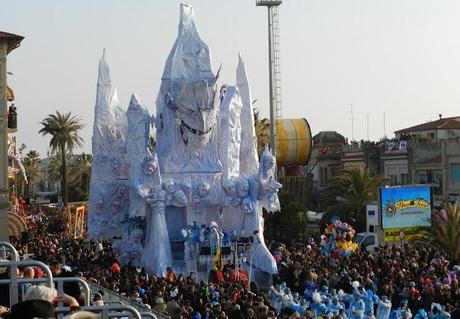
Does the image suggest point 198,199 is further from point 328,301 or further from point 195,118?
point 328,301

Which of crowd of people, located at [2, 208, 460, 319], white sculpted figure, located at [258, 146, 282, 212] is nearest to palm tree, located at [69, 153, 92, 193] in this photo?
white sculpted figure, located at [258, 146, 282, 212]

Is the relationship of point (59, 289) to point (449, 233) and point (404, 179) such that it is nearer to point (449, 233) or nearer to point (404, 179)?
point (449, 233)

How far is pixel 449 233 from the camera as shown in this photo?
3416cm

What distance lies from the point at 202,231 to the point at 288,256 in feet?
10.6

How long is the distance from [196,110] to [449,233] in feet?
32.5

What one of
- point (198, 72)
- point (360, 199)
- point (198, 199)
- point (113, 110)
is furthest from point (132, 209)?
point (360, 199)

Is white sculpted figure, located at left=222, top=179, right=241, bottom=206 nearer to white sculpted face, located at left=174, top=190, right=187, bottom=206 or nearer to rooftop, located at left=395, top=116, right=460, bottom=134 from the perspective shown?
white sculpted face, located at left=174, top=190, right=187, bottom=206

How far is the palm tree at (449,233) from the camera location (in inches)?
1337

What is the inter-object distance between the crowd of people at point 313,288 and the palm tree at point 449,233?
346 centimetres

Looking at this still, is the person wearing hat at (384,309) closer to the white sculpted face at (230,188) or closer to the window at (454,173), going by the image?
the white sculpted face at (230,188)

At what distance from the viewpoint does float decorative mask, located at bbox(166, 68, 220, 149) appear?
114ft

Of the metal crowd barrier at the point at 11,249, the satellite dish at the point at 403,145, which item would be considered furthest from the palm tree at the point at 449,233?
the satellite dish at the point at 403,145

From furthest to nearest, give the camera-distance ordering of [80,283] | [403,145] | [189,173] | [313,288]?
[403,145]
[189,173]
[313,288]
[80,283]

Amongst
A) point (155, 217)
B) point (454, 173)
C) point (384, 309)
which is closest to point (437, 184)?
point (454, 173)
